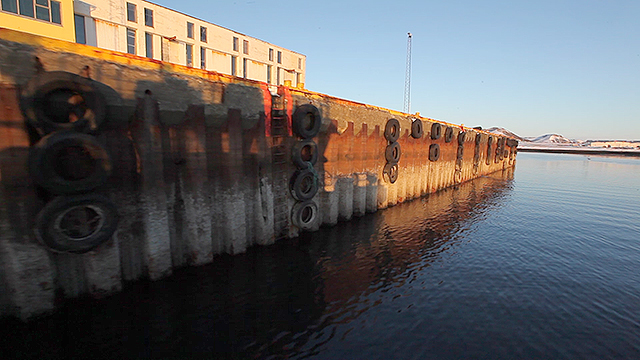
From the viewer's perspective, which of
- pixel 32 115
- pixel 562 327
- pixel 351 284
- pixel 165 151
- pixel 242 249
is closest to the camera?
pixel 32 115

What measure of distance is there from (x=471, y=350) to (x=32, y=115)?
1189 cm

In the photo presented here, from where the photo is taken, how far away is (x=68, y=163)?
685cm

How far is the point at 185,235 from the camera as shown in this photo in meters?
9.14

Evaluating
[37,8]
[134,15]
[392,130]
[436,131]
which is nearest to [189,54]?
[134,15]

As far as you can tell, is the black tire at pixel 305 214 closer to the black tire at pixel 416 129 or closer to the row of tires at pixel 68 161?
the row of tires at pixel 68 161

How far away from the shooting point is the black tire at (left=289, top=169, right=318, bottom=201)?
1253 cm

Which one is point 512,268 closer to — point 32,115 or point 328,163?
point 328,163

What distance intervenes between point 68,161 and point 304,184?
8.38 m

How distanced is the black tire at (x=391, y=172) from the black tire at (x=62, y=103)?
16102 mm

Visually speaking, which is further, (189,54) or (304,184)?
(189,54)

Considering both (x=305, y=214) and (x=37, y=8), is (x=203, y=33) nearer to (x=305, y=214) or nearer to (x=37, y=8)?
(x=37, y=8)

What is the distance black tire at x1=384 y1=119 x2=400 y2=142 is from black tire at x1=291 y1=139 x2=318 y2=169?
7.48 m

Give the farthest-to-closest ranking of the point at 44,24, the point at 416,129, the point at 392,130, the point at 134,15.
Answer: the point at 134,15, the point at 44,24, the point at 416,129, the point at 392,130

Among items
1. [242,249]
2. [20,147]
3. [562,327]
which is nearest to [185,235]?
[242,249]
